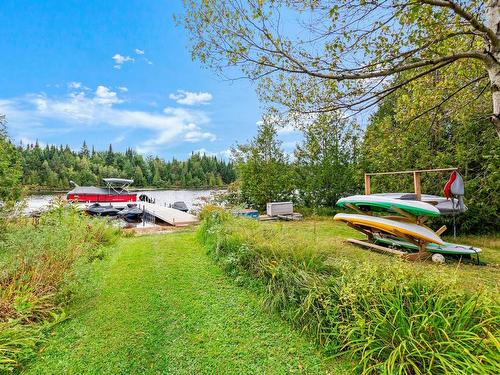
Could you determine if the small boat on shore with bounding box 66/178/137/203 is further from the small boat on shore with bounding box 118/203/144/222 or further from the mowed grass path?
the mowed grass path

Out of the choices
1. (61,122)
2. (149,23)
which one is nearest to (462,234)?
(149,23)

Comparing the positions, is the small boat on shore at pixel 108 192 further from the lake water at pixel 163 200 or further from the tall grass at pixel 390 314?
the tall grass at pixel 390 314

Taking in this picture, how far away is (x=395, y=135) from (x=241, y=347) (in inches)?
169

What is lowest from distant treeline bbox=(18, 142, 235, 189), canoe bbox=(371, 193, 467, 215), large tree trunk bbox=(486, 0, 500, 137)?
canoe bbox=(371, 193, 467, 215)

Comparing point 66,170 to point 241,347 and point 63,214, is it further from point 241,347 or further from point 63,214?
point 241,347

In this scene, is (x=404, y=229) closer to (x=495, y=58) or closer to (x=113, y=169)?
(x=495, y=58)

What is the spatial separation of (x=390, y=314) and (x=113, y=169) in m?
58.0

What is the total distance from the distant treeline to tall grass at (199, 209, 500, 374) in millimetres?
40769

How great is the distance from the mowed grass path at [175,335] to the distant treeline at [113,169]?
40.1 m

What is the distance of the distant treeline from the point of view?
4525 cm

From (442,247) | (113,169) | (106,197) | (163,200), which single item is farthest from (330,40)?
(113,169)

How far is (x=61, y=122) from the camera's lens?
92.4 feet

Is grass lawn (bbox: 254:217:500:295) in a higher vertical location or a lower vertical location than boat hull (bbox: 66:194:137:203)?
lower

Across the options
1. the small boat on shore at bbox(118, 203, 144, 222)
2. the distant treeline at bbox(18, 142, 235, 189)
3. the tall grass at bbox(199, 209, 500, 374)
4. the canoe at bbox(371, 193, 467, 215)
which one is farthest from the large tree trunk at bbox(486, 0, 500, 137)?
the distant treeline at bbox(18, 142, 235, 189)
